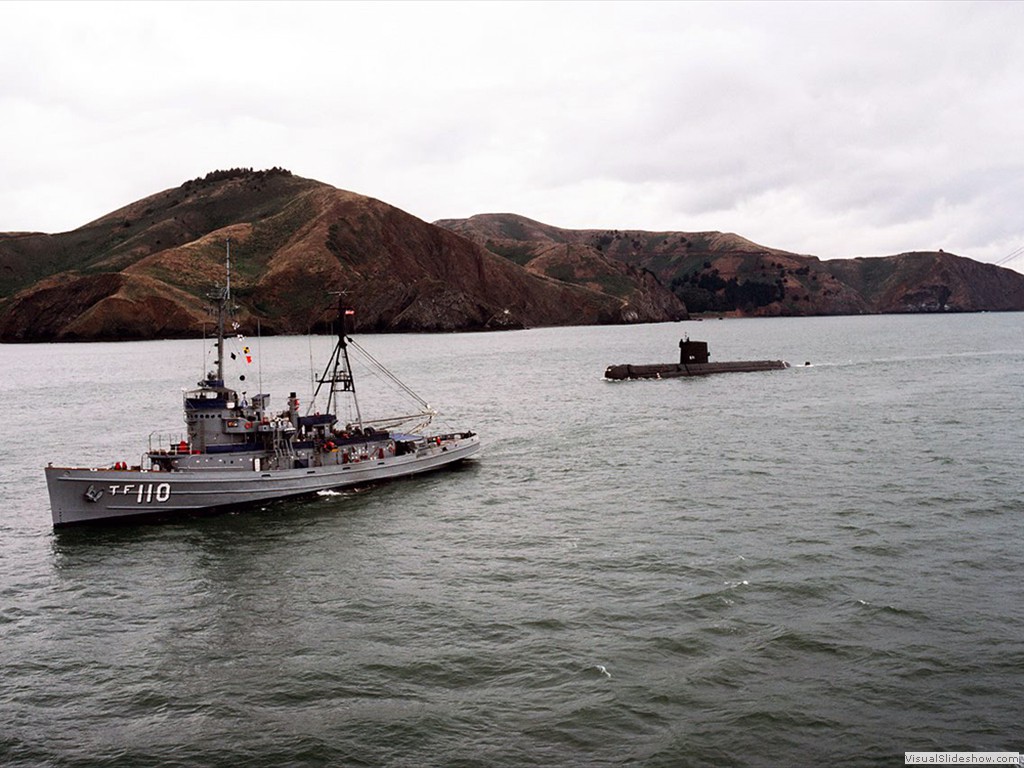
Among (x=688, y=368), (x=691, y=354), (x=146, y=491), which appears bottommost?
(x=146, y=491)

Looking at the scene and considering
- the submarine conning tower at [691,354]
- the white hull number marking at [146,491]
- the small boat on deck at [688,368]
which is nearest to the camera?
the white hull number marking at [146,491]

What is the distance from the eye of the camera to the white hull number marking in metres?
43.0

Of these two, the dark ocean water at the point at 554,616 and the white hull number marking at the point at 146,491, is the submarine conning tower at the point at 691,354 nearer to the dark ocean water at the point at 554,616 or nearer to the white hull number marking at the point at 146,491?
the dark ocean water at the point at 554,616

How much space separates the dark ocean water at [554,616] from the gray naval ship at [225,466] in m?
1.39

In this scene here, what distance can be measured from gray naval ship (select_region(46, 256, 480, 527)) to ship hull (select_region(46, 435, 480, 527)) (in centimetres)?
5

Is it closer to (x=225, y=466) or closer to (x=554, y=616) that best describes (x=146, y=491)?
(x=225, y=466)

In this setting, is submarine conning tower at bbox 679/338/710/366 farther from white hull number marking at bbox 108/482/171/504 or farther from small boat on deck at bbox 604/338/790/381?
white hull number marking at bbox 108/482/171/504

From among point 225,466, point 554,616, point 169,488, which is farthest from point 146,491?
point 554,616

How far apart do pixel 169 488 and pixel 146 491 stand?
1126mm

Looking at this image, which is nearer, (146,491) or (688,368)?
(146,491)

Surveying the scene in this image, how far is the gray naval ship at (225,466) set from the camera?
140 ft

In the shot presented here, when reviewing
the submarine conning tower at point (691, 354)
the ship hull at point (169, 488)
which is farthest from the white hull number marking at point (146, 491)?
the submarine conning tower at point (691, 354)

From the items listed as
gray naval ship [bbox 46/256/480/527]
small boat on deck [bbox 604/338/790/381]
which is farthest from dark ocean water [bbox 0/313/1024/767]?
small boat on deck [bbox 604/338/790/381]

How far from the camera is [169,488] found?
1734 inches
